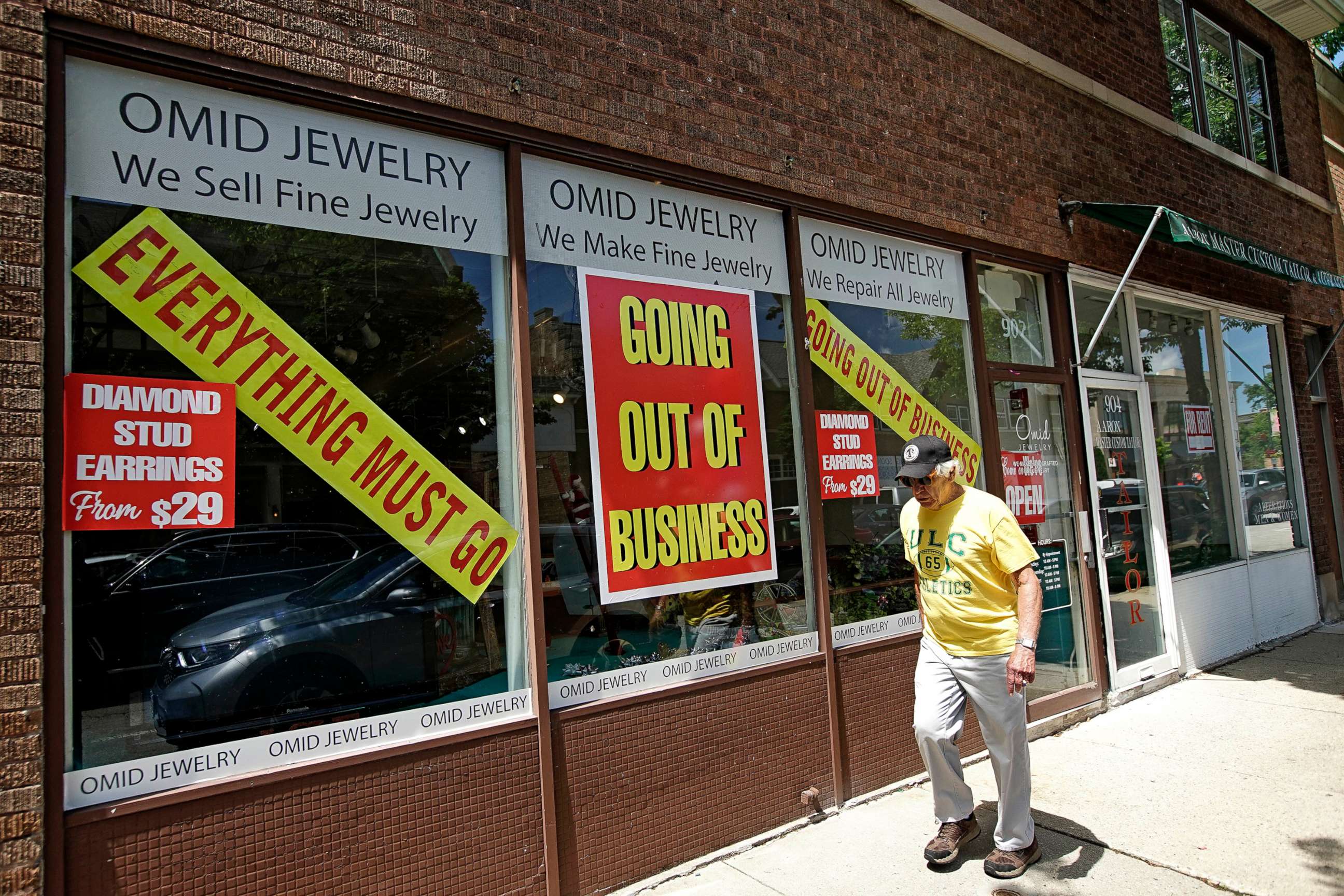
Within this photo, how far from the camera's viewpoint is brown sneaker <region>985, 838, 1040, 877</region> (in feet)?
12.2

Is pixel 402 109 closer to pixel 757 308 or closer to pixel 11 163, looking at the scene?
pixel 11 163

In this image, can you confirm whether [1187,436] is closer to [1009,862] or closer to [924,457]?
[924,457]

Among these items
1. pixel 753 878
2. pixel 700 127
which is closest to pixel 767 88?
pixel 700 127

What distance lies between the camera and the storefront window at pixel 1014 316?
6.23 metres

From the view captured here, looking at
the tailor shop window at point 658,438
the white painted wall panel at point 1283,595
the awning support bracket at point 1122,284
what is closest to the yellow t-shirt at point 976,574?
the tailor shop window at point 658,438

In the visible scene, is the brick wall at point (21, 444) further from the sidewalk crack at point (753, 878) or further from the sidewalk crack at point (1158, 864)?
the sidewalk crack at point (1158, 864)

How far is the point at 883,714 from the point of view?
16.3ft

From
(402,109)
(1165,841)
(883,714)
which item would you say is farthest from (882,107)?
(1165,841)

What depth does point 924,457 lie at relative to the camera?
3807mm

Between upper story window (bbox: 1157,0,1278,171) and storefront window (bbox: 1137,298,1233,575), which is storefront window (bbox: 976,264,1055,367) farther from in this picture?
upper story window (bbox: 1157,0,1278,171)

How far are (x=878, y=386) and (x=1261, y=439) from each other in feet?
20.1

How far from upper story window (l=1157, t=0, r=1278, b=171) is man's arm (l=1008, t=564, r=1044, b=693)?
6636 millimetres

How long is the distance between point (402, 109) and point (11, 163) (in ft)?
4.60

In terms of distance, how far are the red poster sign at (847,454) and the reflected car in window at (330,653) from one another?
2136 mm
